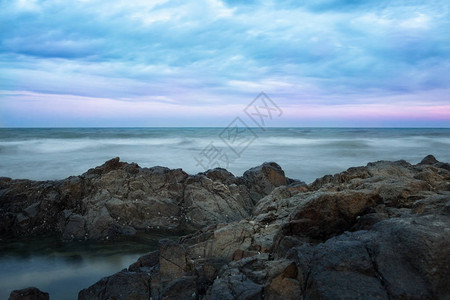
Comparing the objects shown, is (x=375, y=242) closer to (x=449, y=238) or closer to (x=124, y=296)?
(x=449, y=238)

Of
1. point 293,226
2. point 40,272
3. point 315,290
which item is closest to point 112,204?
point 40,272

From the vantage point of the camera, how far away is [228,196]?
1130cm

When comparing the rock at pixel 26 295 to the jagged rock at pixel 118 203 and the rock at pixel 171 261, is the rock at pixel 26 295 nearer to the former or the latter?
the rock at pixel 171 261

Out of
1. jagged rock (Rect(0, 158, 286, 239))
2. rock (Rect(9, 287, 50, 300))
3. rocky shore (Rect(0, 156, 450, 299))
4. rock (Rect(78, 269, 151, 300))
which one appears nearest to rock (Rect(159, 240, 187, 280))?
rocky shore (Rect(0, 156, 450, 299))

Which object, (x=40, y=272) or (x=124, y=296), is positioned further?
(x=40, y=272)

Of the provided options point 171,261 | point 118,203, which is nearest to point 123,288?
point 171,261

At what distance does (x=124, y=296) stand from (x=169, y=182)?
→ 6749 mm

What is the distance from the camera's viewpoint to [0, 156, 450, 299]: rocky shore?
11.6 feet

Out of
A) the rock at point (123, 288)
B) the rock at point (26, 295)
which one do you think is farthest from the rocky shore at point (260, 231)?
the rock at point (26, 295)

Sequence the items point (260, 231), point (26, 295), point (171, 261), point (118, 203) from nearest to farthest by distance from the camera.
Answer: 1. point (26, 295)
2. point (171, 261)
3. point (260, 231)
4. point (118, 203)

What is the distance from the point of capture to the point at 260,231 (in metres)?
6.68

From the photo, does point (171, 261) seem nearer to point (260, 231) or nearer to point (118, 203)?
point (260, 231)

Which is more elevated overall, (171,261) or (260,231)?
(260,231)

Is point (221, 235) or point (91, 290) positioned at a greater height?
point (221, 235)
